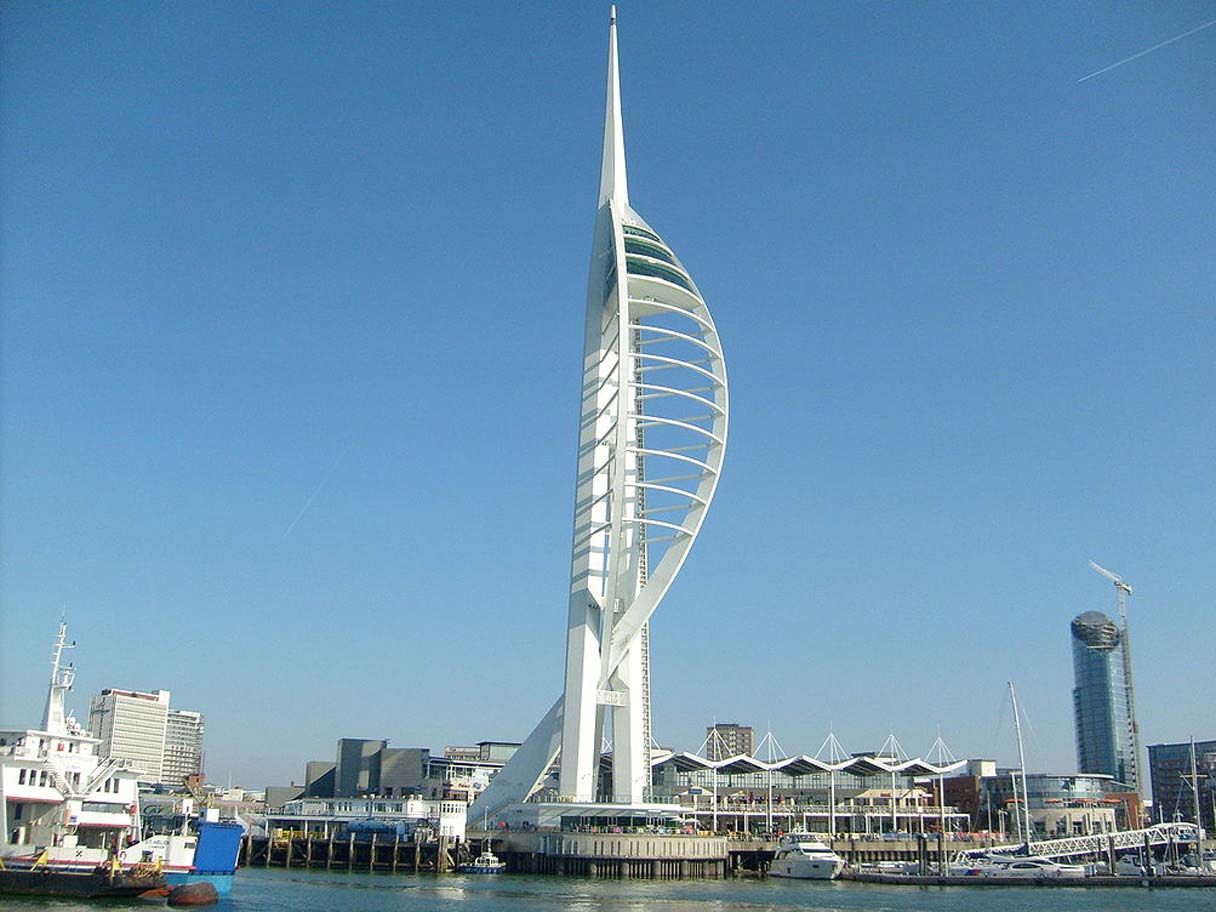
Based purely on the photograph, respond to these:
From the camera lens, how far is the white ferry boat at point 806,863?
70.3m

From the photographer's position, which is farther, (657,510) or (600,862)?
(657,510)

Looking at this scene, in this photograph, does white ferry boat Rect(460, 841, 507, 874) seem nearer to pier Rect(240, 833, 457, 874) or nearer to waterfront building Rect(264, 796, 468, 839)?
pier Rect(240, 833, 457, 874)

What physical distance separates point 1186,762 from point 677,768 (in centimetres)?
11656

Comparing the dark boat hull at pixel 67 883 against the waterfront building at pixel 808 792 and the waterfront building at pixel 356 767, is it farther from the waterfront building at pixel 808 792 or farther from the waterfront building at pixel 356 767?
the waterfront building at pixel 356 767

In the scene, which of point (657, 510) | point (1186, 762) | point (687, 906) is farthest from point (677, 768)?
point (1186, 762)

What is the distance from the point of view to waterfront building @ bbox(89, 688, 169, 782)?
7377 inches

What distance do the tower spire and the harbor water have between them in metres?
44.2

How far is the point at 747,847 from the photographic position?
7650 centimetres

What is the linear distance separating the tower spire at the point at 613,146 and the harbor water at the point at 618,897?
4422cm

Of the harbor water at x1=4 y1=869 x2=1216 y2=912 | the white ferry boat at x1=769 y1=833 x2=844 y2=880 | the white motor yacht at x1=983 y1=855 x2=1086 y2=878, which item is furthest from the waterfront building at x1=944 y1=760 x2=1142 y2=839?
the harbor water at x1=4 y1=869 x2=1216 y2=912

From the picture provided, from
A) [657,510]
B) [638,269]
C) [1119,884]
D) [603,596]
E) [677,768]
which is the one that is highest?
[638,269]

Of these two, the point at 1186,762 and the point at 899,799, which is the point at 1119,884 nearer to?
the point at 899,799

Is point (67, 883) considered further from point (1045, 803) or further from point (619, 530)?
point (1045, 803)

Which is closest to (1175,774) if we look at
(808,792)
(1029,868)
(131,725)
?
(808,792)
